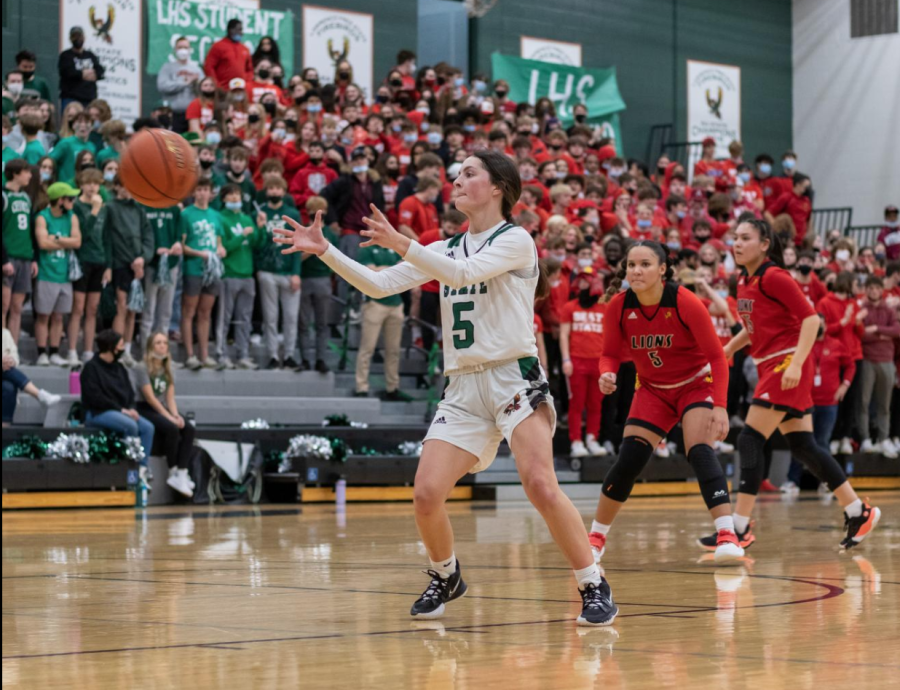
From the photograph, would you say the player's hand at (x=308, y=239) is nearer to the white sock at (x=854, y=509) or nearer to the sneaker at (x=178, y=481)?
the white sock at (x=854, y=509)

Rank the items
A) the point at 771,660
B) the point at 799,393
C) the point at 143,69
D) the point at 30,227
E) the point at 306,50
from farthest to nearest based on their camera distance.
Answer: the point at 306,50
the point at 143,69
the point at 30,227
the point at 799,393
the point at 771,660

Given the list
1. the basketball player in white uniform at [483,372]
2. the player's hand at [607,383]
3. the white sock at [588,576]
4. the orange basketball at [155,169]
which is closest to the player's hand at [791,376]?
the player's hand at [607,383]

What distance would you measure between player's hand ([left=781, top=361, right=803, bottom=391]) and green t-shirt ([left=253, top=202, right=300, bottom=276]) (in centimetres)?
772

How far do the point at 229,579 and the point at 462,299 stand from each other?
226 cm

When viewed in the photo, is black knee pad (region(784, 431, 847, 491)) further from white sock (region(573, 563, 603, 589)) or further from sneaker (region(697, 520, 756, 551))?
white sock (region(573, 563, 603, 589))

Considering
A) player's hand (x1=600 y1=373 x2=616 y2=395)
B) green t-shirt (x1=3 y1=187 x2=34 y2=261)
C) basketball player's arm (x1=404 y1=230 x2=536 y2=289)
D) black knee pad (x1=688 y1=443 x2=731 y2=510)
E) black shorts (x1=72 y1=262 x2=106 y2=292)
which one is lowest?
black knee pad (x1=688 y1=443 x2=731 y2=510)

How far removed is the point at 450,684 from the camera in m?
3.88

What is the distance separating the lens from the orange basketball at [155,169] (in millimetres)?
7035

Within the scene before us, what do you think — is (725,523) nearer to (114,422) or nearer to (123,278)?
(114,422)

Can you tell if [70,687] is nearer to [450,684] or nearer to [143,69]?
[450,684]

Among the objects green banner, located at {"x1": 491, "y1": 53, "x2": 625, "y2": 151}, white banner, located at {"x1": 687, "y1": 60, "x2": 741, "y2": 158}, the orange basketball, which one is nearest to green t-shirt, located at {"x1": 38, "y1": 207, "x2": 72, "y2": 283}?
the orange basketball

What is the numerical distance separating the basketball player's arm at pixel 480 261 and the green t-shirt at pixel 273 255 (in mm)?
9718

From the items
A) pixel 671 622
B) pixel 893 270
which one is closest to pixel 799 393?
pixel 671 622

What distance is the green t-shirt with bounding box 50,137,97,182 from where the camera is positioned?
14.8 metres
